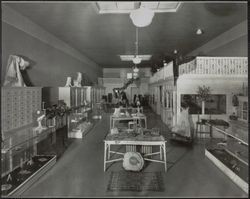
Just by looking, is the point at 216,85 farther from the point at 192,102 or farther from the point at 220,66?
the point at 192,102

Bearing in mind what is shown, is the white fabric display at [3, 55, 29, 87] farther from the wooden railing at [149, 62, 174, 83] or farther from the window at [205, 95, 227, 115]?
the window at [205, 95, 227, 115]

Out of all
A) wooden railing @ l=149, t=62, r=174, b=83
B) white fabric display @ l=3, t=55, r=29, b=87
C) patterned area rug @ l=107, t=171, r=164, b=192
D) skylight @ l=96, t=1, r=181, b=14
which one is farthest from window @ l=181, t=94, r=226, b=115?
white fabric display @ l=3, t=55, r=29, b=87

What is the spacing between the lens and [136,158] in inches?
199

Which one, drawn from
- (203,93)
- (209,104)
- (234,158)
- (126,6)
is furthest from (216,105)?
(126,6)

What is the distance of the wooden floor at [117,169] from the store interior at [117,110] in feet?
0.07

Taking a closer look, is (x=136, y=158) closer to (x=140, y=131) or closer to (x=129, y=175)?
(x=129, y=175)

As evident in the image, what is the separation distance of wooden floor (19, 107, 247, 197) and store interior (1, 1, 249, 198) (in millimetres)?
23

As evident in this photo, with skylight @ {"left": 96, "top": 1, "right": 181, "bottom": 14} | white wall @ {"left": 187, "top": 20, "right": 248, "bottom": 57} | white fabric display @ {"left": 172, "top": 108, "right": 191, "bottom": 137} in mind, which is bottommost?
white fabric display @ {"left": 172, "top": 108, "right": 191, "bottom": 137}

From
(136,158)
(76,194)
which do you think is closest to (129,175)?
(136,158)

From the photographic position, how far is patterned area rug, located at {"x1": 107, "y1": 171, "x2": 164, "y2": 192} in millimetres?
4309

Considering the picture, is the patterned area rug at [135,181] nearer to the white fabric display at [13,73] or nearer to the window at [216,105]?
the white fabric display at [13,73]

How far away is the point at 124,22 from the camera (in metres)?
8.28

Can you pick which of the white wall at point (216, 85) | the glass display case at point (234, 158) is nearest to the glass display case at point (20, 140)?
the glass display case at point (234, 158)

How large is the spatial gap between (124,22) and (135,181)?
557cm
